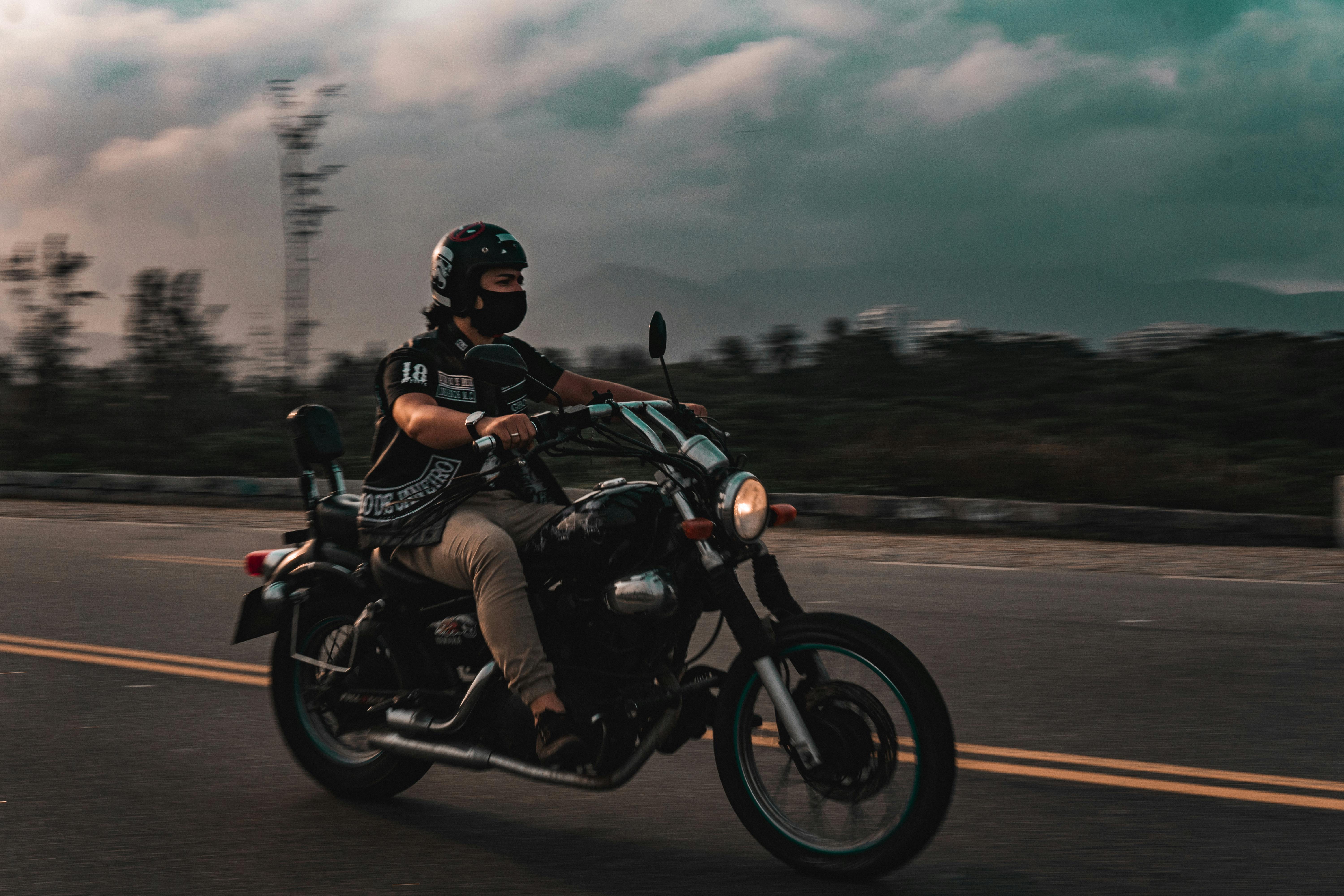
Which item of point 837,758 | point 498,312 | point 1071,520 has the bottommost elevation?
point 837,758

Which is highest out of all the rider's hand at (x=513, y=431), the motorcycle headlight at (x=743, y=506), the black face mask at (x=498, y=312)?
the black face mask at (x=498, y=312)

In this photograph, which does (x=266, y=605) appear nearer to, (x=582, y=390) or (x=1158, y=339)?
(x=582, y=390)

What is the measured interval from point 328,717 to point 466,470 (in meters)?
1.09

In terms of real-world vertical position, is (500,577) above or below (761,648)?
above

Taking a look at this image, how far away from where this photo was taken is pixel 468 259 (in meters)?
4.46

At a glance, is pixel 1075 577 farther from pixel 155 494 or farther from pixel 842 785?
pixel 155 494

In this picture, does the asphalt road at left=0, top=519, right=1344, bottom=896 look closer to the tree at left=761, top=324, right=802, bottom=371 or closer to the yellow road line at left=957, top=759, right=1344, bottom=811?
the yellow road line at left=957, top=759, right=1344, bottom=811

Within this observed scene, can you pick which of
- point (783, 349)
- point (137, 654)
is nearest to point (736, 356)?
point (783, 349)

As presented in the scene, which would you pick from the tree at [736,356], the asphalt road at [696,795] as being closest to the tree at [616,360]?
the tree at [736,356]

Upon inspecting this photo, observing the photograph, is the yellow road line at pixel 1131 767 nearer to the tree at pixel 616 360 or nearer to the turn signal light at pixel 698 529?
the turn signal light at pixel 698 529

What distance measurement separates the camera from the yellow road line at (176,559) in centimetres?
1097

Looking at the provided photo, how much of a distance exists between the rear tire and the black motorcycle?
150mm

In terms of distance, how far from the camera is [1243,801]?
4.57 meters

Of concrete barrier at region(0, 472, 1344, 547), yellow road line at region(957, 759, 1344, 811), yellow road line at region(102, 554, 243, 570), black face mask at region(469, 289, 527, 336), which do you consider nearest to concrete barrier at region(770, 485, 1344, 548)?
concrete barrier at region(0, 472, 1344, 547)
